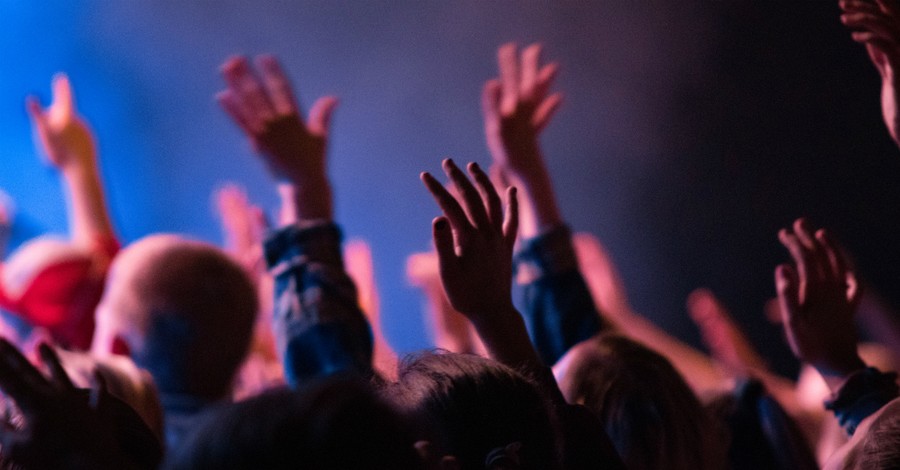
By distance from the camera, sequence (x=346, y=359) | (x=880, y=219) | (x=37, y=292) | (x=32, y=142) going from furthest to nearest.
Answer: (x=32, y=142)
(x=880, y=219)
(x=37, y=292)
(x=346, y=359)

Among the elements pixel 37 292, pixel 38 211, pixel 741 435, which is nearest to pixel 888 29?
pixel 741 435

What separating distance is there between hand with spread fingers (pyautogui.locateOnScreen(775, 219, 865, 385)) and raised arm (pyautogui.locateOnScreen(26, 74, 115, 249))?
167cm

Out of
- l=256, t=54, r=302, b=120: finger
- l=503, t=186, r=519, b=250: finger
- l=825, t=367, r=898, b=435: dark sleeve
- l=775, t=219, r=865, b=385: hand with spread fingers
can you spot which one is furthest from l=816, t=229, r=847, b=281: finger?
l=256, t=54, r=302, b=120: finger

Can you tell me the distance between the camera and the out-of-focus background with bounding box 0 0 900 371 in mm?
3348

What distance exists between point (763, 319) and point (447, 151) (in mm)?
1444

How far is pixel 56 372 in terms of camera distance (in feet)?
2.44

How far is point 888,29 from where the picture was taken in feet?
4.35

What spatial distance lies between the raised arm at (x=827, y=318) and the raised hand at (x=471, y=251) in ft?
1.69

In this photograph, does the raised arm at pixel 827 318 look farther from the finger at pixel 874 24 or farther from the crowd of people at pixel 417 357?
the finger at pixel 874 24

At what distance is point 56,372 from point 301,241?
705 mm

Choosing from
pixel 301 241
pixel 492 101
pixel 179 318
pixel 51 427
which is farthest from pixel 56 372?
pixel 492 101

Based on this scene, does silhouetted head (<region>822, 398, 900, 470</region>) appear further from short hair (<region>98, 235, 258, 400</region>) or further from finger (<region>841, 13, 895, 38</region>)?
short hair (<region>98, 235, 258, 400</region>)

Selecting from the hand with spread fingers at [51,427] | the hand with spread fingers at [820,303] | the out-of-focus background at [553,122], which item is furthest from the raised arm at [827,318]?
the out-of-focus background at [553,122]

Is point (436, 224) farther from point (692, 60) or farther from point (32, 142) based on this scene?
point (32, 142)
